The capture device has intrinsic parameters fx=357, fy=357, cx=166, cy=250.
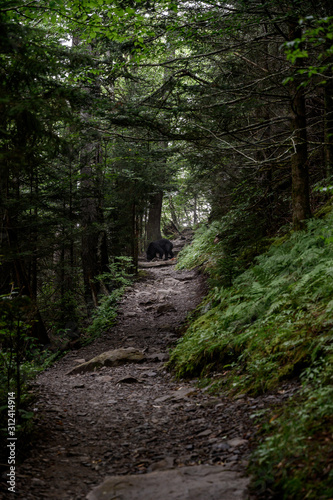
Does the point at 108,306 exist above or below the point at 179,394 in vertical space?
above

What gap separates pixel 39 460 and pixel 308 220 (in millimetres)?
6956

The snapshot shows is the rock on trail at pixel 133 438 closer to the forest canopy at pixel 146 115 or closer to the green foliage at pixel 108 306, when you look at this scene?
the forest canopy at pixel 146 115

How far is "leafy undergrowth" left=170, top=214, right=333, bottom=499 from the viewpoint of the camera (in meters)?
2.69

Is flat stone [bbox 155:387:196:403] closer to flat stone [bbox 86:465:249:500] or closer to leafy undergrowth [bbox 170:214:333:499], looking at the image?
leafy undergrowth [bbox 170:214:333:499]

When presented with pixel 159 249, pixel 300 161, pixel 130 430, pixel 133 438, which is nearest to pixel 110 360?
pixel 130 430

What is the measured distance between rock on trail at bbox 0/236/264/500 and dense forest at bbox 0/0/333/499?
0.40 meters

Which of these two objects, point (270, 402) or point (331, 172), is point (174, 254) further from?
→ point (270, 402)

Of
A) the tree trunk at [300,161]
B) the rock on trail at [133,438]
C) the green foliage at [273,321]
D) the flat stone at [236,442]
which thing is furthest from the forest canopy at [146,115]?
the flat stone at [236,442]

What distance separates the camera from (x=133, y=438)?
4.54 meters

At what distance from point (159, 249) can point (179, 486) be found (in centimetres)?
2027

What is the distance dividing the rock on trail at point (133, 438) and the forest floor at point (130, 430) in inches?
0.5

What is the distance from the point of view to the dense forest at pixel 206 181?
3.96m

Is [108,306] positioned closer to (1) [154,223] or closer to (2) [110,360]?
(2) [110,360]

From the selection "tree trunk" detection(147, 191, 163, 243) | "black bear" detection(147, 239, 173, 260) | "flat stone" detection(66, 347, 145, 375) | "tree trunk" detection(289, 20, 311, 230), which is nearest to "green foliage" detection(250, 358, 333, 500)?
"tree trunk" detection(289, 20, 311, 230)
